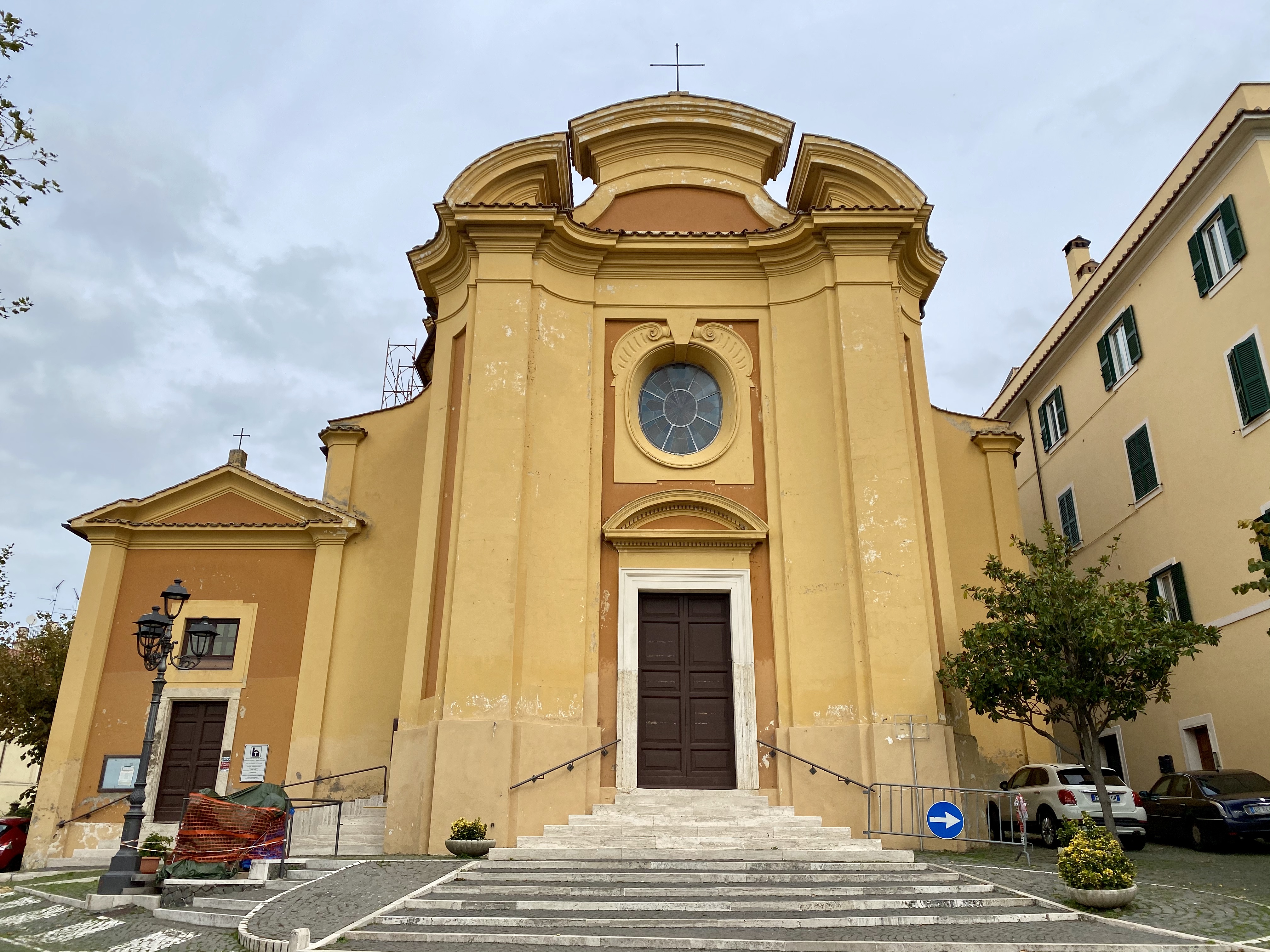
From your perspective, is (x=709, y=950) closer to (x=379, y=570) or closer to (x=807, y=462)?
(x=807, y=462)

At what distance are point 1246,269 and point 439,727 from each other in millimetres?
15181

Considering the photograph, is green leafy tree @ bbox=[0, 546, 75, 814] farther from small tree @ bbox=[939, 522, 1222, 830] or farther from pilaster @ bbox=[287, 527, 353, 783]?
→ small tree @ bbox=[939, 522, 1222, 830]

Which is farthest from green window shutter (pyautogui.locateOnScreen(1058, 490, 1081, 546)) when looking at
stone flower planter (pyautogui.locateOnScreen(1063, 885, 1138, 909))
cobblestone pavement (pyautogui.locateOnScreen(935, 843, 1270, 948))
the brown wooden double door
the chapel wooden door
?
the chapel wooden door

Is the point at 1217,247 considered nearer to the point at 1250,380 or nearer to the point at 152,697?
the point at 1250,380

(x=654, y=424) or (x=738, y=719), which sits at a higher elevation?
(x=654, y=424)

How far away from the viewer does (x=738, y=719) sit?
14.1m

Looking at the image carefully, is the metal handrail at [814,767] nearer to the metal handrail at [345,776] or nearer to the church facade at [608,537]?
the church facade at [608,537]

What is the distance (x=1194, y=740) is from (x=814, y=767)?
31.8 feet

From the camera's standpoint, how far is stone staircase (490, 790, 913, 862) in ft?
36.8

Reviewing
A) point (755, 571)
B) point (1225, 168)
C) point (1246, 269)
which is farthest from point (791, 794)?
point (1225, 168)

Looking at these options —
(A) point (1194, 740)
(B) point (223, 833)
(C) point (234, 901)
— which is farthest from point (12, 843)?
(A) point (1194, 740)

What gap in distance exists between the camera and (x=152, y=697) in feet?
40.5

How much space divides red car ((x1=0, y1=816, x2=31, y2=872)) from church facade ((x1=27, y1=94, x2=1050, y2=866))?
2636mm

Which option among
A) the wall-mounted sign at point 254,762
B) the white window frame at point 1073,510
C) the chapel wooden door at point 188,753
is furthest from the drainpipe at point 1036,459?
the chapel wooden door at point 188,753
